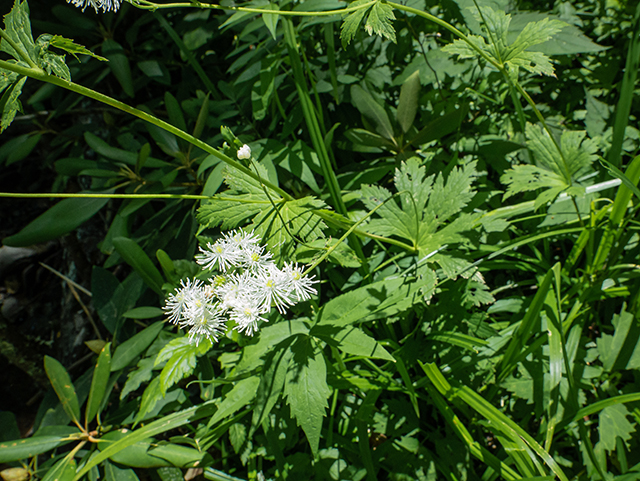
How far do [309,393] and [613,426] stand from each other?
2.63 ft

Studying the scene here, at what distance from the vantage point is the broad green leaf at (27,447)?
1.16 m

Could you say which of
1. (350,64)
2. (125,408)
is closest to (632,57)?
(350,64)

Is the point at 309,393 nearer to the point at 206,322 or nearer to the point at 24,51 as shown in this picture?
the point at 206,322

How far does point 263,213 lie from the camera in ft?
2.81

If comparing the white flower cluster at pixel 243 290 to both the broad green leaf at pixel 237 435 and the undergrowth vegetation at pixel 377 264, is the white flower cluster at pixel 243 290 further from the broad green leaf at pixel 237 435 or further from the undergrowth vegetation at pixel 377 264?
the broad green leaf at pixel 237 435

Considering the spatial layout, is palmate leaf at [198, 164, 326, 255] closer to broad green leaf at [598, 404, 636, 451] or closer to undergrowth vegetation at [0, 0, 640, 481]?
undergrowth vegetation at [0, 0, 640, 481]

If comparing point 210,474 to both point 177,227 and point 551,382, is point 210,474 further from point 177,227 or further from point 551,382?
point 551,382

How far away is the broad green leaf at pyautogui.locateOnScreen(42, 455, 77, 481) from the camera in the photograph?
109 centimetres

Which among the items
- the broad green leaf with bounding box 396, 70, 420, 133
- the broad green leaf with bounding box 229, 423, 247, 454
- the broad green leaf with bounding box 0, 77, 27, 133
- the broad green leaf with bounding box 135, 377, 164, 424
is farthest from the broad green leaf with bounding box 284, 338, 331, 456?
the broad green leaf with bounding box 396, 70, 420, 133

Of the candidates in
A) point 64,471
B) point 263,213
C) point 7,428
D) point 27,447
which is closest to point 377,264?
point 263,213

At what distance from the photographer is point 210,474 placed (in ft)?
3.71

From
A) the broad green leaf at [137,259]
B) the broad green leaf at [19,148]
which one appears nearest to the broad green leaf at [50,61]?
the broad green leaf at [137,259]

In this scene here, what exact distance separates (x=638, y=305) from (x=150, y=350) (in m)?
1.52

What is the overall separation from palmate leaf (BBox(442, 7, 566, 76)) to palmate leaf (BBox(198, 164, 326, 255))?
0.62 meters
